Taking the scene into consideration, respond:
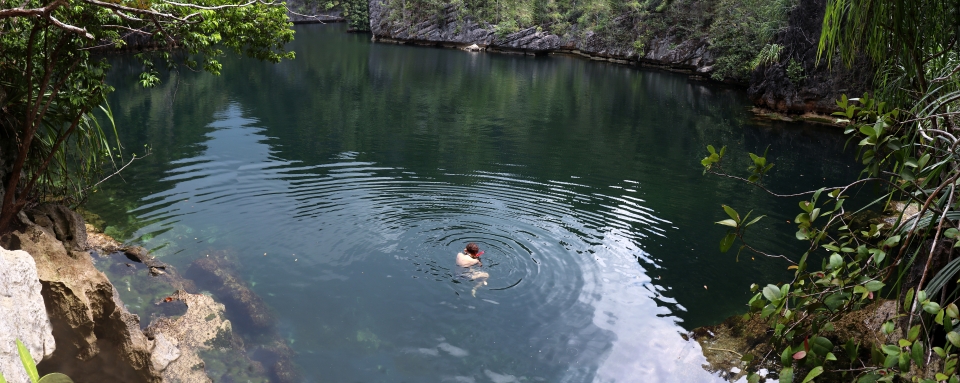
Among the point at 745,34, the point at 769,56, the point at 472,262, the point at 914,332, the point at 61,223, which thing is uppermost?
the point at 745,34

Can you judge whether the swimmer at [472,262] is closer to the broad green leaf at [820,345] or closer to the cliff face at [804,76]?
the broad green leaf at [820,345]

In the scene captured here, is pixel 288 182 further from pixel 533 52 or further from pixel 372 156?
pixel 533 52

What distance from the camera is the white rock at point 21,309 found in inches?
114

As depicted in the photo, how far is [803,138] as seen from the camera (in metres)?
22.2

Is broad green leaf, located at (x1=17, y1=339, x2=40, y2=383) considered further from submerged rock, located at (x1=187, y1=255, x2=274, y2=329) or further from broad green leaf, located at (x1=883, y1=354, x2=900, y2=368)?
submerged rock, located at (x1=187, y1=255, x2=274, y2=329)

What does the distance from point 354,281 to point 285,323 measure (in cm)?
126

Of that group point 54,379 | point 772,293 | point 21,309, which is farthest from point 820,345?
point 21,309

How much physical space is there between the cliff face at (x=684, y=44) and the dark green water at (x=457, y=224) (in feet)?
10.5

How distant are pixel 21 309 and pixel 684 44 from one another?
44.1 meters

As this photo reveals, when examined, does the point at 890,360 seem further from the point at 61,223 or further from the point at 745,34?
the point at 745,34

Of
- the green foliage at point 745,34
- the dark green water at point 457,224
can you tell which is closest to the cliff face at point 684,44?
the green foliage at point 745,34

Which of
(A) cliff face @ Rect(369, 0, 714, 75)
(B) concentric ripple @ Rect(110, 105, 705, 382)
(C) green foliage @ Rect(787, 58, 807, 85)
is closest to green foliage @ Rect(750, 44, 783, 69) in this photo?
(C) green foliage @ Rect(787, 58, 807, 85)

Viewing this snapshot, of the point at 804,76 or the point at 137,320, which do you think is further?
the point at 804,76

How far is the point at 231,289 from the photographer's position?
8266mm
